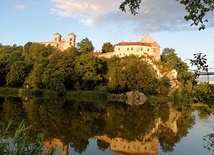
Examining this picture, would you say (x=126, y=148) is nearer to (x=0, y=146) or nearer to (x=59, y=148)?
(x=59, y=148)

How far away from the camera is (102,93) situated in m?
57.0

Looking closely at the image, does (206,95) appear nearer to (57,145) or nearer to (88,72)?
(57,145)

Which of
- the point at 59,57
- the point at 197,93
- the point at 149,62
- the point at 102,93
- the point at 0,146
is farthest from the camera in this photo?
the point at 149,62

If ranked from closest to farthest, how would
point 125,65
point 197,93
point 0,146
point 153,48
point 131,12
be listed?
1. point 0,146
2. point 197,93
3. point 131,12
4. point 125,65
5. point 153,48

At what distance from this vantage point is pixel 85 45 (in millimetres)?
86312

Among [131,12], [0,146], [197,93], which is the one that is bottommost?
[0,146]

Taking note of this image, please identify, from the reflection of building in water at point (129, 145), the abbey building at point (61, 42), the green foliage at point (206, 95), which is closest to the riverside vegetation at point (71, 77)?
the abbey building at point (61, 42)

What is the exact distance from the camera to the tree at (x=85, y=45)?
85312mm

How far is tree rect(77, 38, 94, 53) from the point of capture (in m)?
85.3

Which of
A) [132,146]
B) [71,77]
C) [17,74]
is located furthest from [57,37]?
[132,146]

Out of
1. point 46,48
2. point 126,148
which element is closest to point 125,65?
point 46,48

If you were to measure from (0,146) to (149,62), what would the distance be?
7323 centimetres

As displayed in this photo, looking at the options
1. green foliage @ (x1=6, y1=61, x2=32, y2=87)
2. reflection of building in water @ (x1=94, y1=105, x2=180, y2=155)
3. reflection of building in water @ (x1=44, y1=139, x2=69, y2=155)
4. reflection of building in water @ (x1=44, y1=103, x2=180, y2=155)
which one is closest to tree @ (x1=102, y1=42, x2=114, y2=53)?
green foliage @ (x1=6, y1=61, x2=32, y2=87)

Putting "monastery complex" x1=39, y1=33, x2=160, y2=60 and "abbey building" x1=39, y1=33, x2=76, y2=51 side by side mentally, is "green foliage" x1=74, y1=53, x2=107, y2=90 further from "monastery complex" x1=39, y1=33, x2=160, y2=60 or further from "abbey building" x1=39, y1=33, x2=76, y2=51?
"abbey building" x1=39, y1=33, x2=76, y2=51
